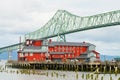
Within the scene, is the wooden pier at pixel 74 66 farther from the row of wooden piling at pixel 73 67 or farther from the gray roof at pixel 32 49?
the gray roof at pixel 32 49

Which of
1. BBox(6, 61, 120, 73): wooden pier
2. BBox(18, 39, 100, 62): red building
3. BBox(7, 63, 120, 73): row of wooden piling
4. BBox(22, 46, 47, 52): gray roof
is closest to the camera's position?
BBox(6, 61, 120, 73): wooden pier

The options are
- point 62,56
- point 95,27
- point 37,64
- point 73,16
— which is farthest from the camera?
point 73,16

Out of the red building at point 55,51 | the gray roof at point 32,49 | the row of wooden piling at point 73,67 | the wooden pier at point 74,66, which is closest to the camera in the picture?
the wooden pier at point 74,66

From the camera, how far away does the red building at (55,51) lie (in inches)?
5428

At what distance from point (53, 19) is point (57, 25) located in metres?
4.88

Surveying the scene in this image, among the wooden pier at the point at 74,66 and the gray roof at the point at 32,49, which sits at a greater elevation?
the gray roof at the point at 32,49

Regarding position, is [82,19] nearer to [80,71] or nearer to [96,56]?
[96,56]

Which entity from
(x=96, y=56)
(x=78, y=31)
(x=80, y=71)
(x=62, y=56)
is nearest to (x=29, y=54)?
(x=62, y=56)

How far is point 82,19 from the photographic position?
173m

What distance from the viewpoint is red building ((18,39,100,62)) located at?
452ft

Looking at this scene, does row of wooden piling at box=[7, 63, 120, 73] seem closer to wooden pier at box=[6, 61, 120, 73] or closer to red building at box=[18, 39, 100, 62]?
wooden pier at box=[6, 61, 120, 73]

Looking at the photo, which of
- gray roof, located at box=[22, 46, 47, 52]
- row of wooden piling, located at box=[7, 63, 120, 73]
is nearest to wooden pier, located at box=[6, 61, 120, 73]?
row of wooden piling, located at box=[7, 63, 120, 73]

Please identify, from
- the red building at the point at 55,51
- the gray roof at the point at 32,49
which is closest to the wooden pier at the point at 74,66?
the red building at the point at 55,51

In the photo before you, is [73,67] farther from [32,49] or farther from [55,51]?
[55,51]
